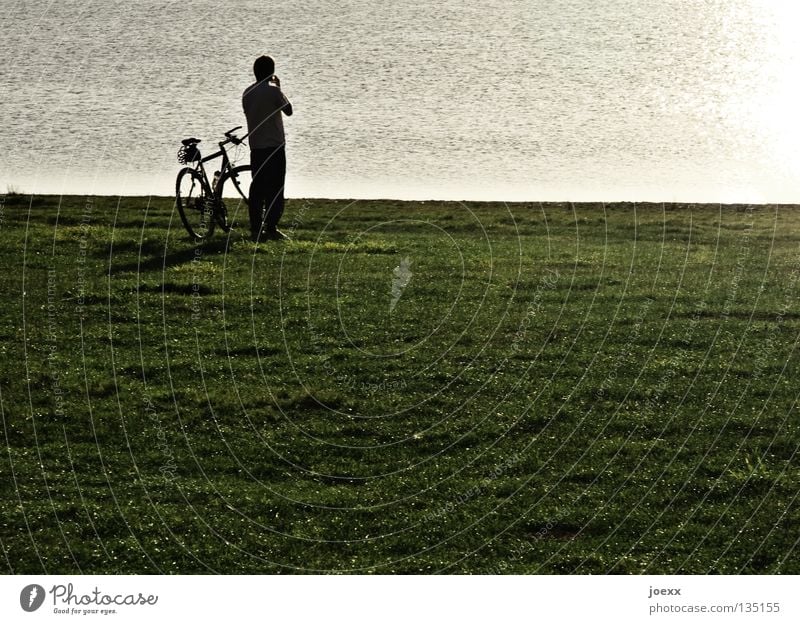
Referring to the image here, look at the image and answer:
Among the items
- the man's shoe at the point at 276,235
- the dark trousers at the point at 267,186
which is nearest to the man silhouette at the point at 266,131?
the dark trousers at the point at 267,186

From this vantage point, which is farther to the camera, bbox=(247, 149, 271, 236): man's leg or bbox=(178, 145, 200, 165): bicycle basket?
bbox=(178, 145, 200, 165): bicycle basket

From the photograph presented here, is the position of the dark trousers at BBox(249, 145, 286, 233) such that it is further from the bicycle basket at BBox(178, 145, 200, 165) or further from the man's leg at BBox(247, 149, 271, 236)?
the bicycle basket at BBox(178, 145, 200, 165)

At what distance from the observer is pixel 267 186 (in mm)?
15445

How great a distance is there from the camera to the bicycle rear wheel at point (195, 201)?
51.9 ft

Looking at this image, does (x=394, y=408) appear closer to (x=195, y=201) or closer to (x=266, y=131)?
(x=266, y=131)

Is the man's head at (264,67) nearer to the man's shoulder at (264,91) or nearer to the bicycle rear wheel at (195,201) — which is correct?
the man's shoulder at (264,91)

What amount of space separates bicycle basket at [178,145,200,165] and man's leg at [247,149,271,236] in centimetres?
90

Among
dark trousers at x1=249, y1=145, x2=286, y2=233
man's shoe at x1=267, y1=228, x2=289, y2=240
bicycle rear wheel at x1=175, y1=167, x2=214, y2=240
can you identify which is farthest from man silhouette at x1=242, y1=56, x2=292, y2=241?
bicycle rear wheel at x1=175, y1=167, x2=214, y2=240

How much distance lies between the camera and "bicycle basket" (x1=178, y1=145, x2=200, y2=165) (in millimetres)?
15750

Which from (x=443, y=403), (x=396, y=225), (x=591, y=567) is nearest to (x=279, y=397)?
(x=443, y=403)

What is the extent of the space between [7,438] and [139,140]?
40.0 ft

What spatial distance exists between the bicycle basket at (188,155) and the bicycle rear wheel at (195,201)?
103 millimetres

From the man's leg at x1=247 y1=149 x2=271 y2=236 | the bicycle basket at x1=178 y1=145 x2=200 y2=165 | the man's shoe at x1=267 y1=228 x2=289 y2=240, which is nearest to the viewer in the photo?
the man's leg at x1=247 y1=149 x2=271 y2=236

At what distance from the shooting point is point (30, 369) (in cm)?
1072
